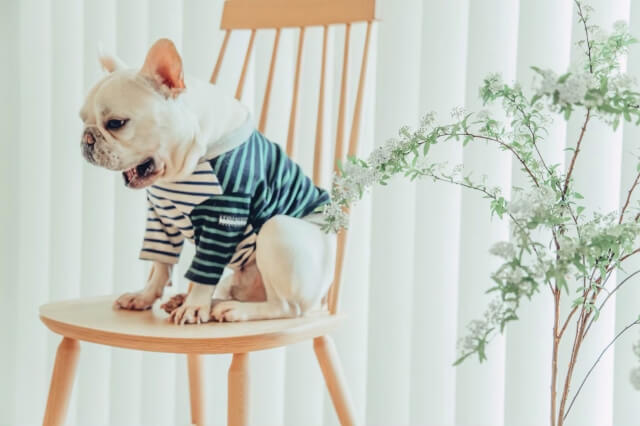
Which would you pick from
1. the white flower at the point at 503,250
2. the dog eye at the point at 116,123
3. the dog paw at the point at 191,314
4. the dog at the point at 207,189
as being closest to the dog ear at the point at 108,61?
the dog at the point at 207,189

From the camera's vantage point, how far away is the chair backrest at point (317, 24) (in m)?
1.12

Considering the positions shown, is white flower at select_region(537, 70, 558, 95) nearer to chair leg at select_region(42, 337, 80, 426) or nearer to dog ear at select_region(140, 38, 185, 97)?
dog ear at select_region(140, 38, 185, 97)

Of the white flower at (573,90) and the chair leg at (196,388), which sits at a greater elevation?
the white flower at (573,90)

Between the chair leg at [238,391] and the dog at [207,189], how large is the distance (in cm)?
8

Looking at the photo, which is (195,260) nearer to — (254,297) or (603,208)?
(254,297)

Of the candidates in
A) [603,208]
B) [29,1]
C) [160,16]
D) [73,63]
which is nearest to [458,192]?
[603,208]

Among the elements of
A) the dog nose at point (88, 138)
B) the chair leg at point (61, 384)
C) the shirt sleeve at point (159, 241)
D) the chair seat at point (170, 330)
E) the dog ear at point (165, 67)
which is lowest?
the chair leg at point (61, 384)

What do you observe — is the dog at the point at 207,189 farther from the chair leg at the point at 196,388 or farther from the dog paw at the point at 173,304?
the chair leg at the point at 196,388

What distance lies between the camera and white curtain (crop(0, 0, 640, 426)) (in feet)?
3.80

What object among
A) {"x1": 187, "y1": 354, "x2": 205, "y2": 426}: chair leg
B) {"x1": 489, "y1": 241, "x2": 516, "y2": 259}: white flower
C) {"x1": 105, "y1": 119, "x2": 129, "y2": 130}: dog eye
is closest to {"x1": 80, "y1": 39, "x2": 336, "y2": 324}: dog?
{"x1": 105, "y1": 119, "x2": 129, "y2": 130}: dog eye

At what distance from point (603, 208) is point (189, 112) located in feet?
1.97

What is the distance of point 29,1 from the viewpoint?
1510 mm

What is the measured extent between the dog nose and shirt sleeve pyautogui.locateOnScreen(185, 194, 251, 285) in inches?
5.9

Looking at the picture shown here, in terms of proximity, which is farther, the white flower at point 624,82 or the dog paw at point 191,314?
the dog paw at point 191,314
